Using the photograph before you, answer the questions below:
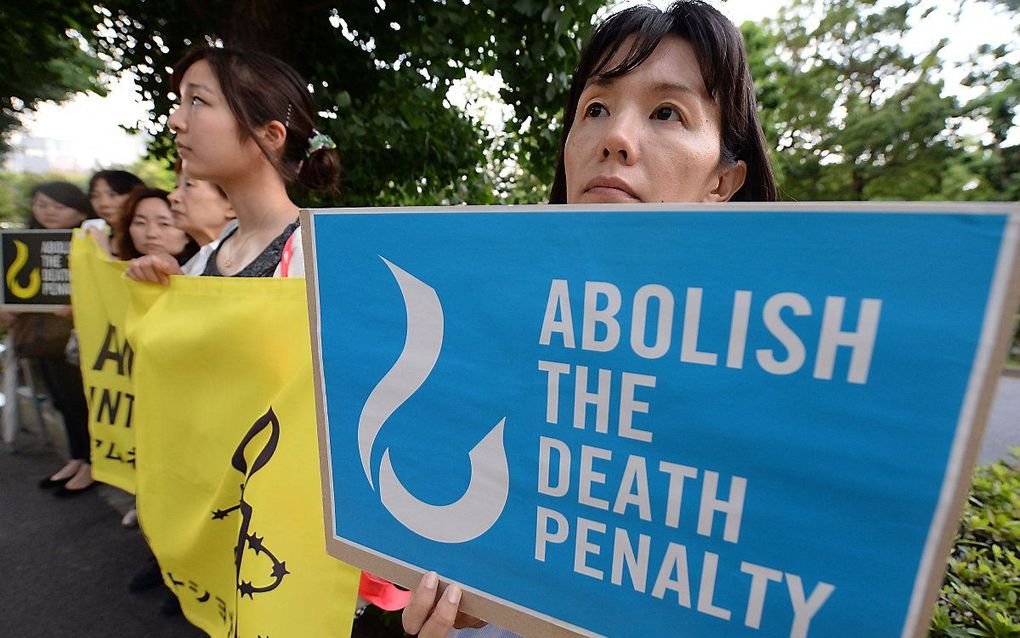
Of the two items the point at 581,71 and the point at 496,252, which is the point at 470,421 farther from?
the point at 581,71

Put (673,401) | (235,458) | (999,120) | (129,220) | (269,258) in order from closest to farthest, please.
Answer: (673,401)
(235,458)
(269,258)
(129,220)
(999,120)

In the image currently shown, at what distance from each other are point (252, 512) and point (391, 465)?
49 centimetres

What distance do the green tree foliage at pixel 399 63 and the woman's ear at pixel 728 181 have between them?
1510 millimetres

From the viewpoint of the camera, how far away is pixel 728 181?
117 cm

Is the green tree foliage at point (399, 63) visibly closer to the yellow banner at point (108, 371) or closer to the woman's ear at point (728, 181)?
the yellow banner at point (108, 371)

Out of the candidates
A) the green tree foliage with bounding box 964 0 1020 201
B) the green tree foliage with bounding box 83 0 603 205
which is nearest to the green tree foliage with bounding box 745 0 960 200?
the green tree foliage with bounding box 964 0 1020 201

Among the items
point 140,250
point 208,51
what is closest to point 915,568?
point 208,51

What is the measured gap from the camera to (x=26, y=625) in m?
2.50

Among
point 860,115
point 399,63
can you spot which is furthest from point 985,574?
point 860,115

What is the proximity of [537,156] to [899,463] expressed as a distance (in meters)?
2.97

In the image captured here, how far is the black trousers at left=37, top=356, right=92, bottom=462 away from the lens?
11.8ft

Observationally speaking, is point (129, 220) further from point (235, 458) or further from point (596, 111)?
point (596, 111)

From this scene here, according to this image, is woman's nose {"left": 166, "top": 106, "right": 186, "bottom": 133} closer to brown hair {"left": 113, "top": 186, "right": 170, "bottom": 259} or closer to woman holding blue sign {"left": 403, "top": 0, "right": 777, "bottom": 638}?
woman holding blue sign {"left": 403, "top": 0, "right": 777, "bottom": 638}

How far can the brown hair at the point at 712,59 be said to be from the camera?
3.47 ft
